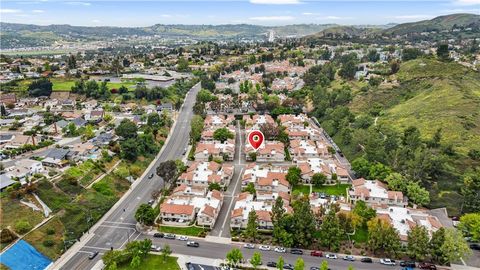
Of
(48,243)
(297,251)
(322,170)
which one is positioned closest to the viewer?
(48,243)

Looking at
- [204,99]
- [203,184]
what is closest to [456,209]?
[203,184]

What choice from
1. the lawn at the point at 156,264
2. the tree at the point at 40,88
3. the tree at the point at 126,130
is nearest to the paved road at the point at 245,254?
the lawn at the point at 156,264

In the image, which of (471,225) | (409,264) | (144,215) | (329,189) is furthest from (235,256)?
(471,225)

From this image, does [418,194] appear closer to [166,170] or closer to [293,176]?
[293,176]

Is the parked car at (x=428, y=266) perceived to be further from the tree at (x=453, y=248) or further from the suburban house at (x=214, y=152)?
the suburban house at (x=214, y=152)

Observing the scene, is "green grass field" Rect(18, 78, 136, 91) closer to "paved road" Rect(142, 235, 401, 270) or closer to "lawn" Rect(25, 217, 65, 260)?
"lawn" Rect(25, 217, 65, 260)

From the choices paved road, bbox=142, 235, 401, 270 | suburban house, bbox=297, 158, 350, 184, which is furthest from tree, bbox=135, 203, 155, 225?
suburban house, bbox=297, 158, 350, 184

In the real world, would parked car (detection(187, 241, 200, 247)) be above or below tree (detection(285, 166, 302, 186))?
below

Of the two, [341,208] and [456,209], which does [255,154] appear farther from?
[456,209]
